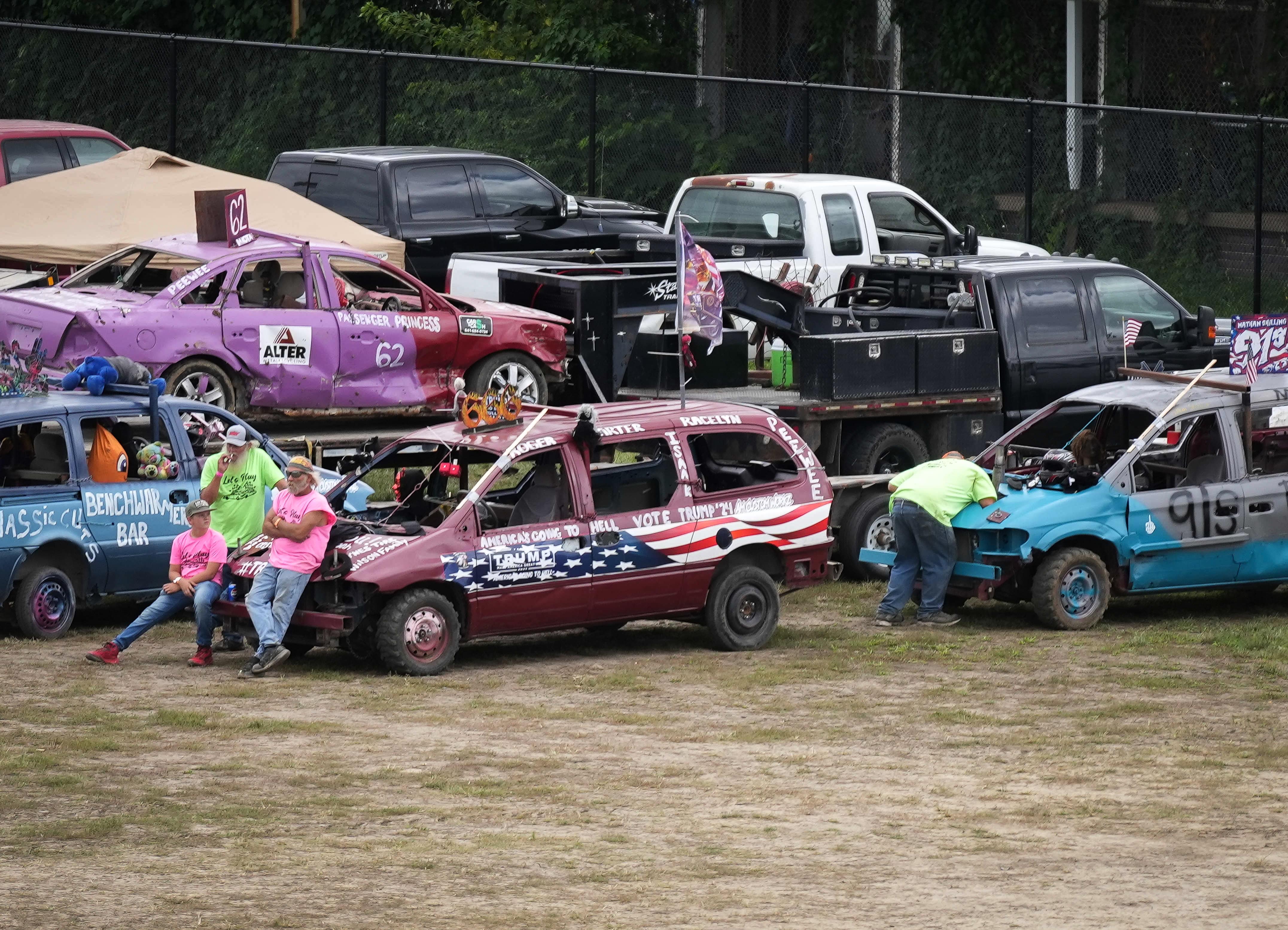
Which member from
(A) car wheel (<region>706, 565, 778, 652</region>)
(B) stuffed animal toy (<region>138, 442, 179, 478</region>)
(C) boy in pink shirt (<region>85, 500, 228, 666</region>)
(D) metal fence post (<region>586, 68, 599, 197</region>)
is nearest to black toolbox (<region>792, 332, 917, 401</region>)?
(A) car wheel (<region>706, 565, 778, 652</region>)

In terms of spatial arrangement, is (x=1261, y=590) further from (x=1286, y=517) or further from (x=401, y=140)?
(x=401, y=140)

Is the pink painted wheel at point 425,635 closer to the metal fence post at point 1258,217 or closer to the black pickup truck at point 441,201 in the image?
the black pickup truck at point 441,201

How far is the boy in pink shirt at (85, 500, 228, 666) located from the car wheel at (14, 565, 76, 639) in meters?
0.56

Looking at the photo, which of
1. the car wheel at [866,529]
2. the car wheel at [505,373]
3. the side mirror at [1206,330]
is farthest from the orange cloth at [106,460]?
the side mirror at [1206,330]

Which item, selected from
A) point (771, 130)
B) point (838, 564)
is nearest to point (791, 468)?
point (838, 564)

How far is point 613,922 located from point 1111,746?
430 cm

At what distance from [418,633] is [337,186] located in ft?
31.6

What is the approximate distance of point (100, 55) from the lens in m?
30.3

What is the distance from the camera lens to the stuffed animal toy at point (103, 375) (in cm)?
1434

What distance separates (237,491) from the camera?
14.1 m

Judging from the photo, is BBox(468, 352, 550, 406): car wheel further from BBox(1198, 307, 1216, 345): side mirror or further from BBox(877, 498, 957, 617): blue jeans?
BBox(1198, 307, 1216, 345): side mirror

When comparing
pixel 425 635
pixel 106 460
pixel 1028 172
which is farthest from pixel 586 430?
pixel 1028 172

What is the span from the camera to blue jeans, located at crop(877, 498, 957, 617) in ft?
48.8

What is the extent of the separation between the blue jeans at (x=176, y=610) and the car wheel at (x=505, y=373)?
456cm
